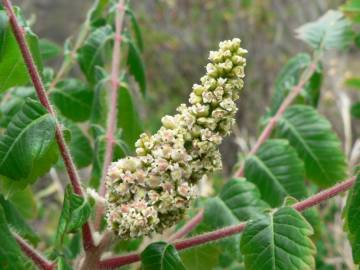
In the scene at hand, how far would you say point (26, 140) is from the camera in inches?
49.0

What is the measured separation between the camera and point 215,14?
7578 millimetres

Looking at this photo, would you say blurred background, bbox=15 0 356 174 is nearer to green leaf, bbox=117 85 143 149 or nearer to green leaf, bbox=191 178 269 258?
green leaf, bbox=117 85 143 149

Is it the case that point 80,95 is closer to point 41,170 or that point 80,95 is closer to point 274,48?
point 41,170

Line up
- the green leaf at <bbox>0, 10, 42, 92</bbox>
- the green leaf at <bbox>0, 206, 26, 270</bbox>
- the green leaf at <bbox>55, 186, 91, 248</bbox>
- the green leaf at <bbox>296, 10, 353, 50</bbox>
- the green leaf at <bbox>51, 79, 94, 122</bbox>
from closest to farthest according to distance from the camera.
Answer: the green leaf at <bbox>0, 206, 26, 270</bbox>, the green leaf at <bbox>55, 186, 91, 248</bbox>, the green leaf at <bbox>0, 10, 42, 92</bbox>, the green leaf at <bbox>51, 79, 94, 122</bbox>, the green leaf at <bbox>296, 10, 353, 50</bbox>

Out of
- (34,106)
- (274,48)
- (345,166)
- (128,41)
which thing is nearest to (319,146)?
(345,166)

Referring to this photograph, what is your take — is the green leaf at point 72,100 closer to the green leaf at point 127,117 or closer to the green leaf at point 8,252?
the green leaf at point 127,117

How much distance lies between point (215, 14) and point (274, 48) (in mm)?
843

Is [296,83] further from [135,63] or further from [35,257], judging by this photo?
[35,257]

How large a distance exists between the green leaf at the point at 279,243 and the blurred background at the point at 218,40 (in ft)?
19.2

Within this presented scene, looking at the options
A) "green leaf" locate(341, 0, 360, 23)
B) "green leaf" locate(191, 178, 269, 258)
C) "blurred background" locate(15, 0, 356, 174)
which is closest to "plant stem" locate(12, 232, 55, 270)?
"green leaf" locate(191, 178, 269, 258)

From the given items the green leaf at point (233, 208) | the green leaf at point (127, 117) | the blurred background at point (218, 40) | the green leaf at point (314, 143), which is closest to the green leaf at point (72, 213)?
the green leaf at point (233, 208)

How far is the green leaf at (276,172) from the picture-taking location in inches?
69.2

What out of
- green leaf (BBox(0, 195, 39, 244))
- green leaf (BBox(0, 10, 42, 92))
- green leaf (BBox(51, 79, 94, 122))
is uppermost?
green leaf (BBox(51, 79, 94, 122))

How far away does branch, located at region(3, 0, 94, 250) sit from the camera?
1269mm
